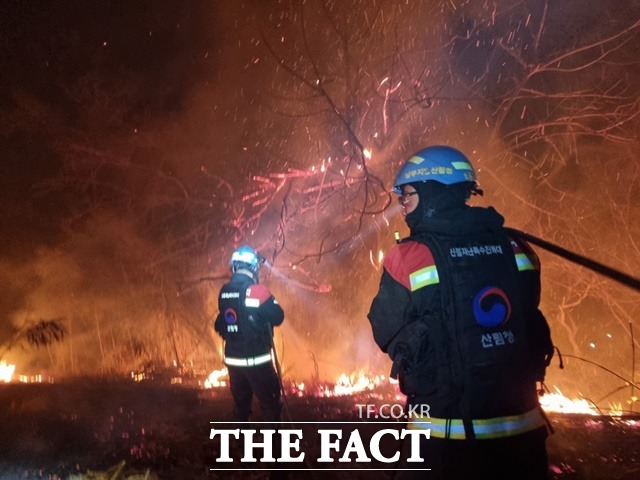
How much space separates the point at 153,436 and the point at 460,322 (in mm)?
4334

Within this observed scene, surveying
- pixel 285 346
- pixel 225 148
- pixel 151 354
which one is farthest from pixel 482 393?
pixel 225 148

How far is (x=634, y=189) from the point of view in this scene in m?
11.8

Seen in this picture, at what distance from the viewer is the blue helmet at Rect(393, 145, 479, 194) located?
2.69 m

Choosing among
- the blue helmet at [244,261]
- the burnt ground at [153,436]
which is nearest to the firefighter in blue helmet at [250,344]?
the blue helmet at [244,261]

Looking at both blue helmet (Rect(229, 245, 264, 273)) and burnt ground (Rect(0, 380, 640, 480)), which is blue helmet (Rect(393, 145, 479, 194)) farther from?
blue helmet (Rect(229, 245, 264, 273))

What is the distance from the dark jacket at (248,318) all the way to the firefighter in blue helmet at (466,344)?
2916mm

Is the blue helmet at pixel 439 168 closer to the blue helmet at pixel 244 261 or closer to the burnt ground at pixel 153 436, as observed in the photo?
the burnt ground at pixel 153 436

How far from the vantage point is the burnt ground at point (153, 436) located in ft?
14.3

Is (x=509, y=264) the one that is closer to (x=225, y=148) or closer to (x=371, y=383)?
(x=371, y=383)

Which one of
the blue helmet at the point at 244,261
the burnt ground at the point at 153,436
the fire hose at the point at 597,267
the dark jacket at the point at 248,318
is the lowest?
the burnt ground at the point at 153,436

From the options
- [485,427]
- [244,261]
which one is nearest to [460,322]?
[485,427]

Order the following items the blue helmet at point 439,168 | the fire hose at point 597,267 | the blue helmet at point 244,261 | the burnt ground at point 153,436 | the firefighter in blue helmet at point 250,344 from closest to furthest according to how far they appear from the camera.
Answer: the fire hose at point 597,267 < the blue helmet at point 439,168 < the burnt ground at point 153,436 < the firefighter in blue helmet at point 250,344 < the blue helmet at point 244,261

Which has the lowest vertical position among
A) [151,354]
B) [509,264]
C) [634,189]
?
[509,264]

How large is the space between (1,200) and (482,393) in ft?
45.5
